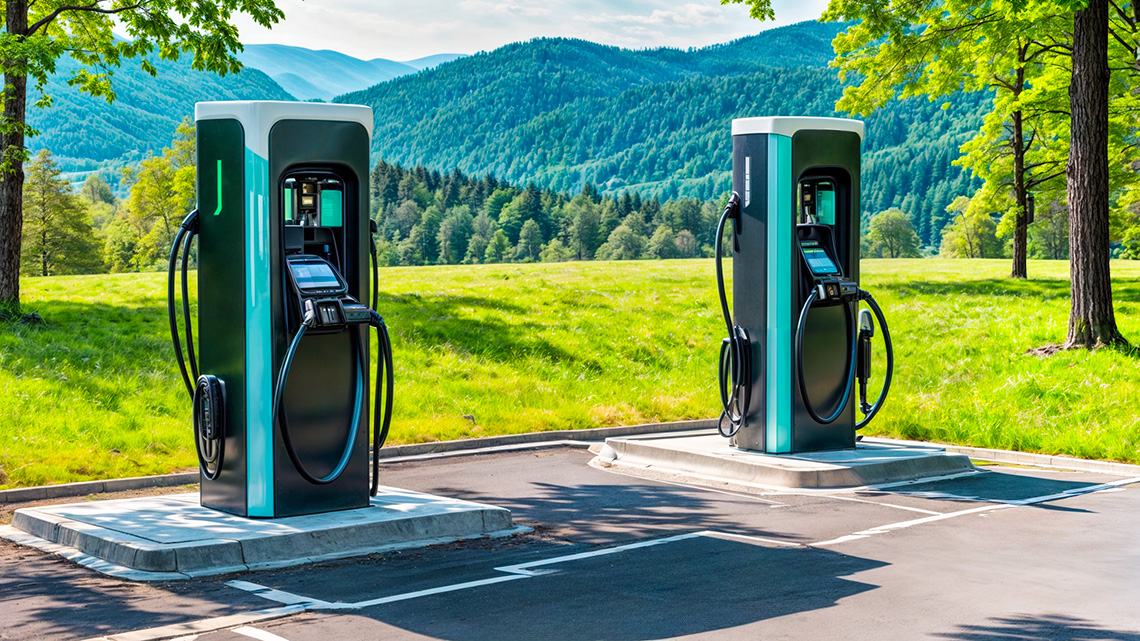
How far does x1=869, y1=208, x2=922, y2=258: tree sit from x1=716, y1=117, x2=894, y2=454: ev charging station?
13188cm

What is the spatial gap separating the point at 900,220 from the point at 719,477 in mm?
140493

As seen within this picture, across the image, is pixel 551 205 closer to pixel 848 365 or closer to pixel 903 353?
pixel 903 353

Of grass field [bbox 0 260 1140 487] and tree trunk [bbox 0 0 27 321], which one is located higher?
tree trunk [bbox 0 0 27 321]

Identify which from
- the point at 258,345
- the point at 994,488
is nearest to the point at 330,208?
the point at 258,345

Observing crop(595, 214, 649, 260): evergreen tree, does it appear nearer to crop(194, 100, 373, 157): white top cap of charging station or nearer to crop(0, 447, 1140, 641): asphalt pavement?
crop(0, 447, 1140, 641): asphalt pavement

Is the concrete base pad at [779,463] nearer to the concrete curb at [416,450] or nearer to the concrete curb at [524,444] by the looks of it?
the concrete curb at [524,444]

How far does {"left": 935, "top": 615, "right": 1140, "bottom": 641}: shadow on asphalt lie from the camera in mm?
5387

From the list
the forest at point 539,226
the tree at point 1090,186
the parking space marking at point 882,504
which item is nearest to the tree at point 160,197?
the forest at point 539,226

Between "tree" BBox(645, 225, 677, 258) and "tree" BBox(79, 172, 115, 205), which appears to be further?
"tree" BBox(79, 172, 115, 205)

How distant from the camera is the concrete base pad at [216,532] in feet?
22.4

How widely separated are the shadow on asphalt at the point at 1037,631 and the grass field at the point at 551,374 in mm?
6931

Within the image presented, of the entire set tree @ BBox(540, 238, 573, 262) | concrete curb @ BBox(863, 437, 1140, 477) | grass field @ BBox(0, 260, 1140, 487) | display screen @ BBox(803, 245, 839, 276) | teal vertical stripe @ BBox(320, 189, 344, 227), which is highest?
tree @ BBox(540, 238, 573, 262)

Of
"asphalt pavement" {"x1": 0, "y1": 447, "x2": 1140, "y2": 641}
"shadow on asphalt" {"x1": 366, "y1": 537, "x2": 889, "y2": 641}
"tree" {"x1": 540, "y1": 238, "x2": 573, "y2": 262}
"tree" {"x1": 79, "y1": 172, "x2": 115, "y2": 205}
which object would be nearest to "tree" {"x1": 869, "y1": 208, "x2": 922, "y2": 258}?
"tree" {"x1": 540, "y1": 238, "x2": 573, "y2": 262}

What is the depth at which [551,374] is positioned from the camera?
58.0ft
